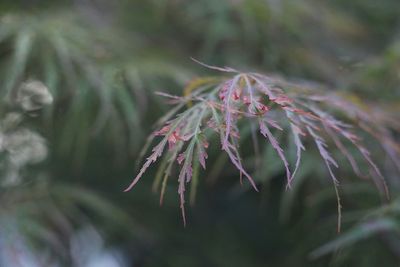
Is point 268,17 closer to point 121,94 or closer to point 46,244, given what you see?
point 121,94

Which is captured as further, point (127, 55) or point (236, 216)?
point (236, 216)

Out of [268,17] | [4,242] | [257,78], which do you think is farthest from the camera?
[268,17]

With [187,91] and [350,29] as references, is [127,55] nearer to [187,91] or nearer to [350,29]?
[187,91]

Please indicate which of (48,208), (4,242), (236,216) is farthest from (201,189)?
(4,242)

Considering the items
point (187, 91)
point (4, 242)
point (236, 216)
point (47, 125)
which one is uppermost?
point (187, 91)

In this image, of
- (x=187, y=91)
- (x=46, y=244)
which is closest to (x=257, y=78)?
(x=187, y=91)

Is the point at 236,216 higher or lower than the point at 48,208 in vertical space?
lower

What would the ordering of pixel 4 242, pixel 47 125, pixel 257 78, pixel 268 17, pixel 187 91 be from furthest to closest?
pixel 268 17 < pixel 47 125 < pixel 4 242 < pixel 187 91 < pixel 257 78
